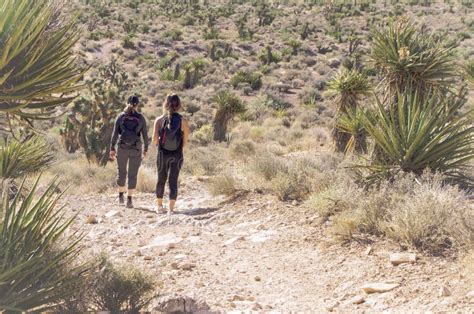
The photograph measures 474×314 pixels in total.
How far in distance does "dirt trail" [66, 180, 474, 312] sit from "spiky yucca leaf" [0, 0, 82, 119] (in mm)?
1041

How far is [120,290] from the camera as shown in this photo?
4254mm

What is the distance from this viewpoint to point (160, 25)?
43156 mm

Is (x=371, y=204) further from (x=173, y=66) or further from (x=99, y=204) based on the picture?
(x=173, y=66)

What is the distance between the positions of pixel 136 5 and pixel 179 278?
47.4 meters

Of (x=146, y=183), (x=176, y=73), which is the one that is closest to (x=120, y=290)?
(x=146, y=183)

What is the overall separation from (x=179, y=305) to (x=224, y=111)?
14494mm

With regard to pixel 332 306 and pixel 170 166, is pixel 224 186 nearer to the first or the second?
pixel 170 166

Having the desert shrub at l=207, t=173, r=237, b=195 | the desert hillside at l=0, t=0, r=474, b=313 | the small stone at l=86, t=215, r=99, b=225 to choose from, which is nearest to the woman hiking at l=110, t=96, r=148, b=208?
the desert hillside at l=0, t=0, r=474, b=313

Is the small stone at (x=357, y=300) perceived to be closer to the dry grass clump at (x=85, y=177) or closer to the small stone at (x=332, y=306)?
the small stone at (x=332, y=306)

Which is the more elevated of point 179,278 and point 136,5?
point 136,5

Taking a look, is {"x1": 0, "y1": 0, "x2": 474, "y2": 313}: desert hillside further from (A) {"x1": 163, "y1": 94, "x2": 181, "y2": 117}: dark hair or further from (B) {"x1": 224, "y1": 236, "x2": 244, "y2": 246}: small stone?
(A) {"x1": 163, "y1": 94, "x2": 181, "y2": 117}: dark hair

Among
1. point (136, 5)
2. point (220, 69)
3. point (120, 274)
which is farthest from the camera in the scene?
point (136, 5)

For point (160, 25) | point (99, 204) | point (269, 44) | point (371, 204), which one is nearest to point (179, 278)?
point (371, 204)

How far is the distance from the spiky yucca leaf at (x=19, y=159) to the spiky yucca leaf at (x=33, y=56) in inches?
191
